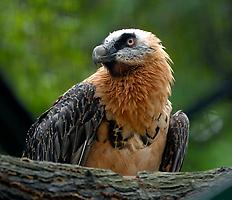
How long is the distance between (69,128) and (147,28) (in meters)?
8.71

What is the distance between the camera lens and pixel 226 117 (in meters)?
17.0

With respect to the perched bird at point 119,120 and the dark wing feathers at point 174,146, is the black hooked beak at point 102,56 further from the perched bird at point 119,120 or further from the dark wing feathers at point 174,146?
the dark wing feathers at point 174,146

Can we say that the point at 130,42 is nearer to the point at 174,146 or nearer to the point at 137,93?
the point at 137,93

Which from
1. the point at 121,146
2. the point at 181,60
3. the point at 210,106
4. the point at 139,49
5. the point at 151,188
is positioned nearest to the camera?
the point at 151,188

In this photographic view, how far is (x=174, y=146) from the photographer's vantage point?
31.7 ft

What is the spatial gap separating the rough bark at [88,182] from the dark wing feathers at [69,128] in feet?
6.33

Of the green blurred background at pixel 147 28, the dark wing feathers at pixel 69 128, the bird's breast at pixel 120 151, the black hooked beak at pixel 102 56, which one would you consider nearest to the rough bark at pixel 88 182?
the bird's breast at pixel 120 151

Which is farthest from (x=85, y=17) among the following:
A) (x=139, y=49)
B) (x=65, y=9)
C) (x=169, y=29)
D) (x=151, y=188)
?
(x=151, y=188)

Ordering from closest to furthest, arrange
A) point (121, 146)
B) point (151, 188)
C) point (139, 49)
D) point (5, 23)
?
point (151, 188) → point (121, 146) → point (139, 49) → point (5, 23)

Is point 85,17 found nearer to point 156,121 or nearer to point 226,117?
point 226,117

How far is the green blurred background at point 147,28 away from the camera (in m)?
14.9

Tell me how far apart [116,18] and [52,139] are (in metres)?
7.78

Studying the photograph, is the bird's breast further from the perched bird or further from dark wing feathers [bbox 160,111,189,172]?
dark wing feathers [bbox 160,111,189,172]

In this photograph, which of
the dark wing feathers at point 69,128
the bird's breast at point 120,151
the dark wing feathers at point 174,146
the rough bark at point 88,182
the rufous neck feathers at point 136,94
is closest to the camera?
the rough bark at point 88,182
